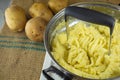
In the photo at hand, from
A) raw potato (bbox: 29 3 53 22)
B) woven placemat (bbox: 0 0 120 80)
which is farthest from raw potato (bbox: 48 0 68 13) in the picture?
woven placemat (bbox: 0 0 120 80)

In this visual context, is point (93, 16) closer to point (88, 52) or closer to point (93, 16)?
point (93, 16)

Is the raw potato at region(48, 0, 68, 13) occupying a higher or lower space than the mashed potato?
higher

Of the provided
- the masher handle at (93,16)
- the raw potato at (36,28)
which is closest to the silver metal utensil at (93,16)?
the masher handle at (93,16)

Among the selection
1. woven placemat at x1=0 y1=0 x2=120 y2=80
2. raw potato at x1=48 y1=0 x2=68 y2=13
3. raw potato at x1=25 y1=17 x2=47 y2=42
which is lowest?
woven placemat at x1=0 y1=0 x2=120 y2=80

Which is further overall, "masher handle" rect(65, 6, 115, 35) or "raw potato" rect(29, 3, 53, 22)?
"raw potato" rect(29, 3, 53, 22)

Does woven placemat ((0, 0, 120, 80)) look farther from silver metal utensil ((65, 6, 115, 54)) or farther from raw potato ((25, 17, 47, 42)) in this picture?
silver metal utensil ((65, 6, 115, 54))

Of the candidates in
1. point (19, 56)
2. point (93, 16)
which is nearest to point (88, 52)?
point (93, 16)
